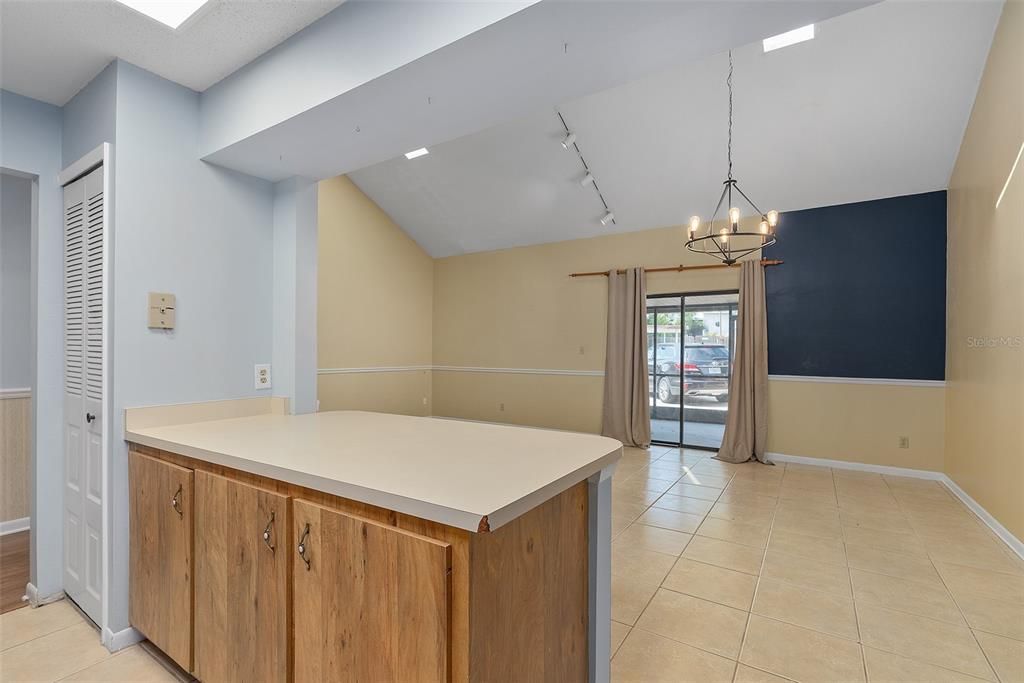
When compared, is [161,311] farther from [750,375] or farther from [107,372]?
[750,375]

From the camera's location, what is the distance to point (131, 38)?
1.79 metres

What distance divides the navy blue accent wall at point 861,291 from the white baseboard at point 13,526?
6702 millimetres

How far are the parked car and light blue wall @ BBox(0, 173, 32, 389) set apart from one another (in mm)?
5864

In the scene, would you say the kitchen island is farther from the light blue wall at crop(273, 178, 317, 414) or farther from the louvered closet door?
the light blue wall at crop(273, 178, 317, 414)

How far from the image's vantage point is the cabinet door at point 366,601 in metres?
0.98

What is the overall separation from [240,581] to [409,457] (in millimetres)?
685

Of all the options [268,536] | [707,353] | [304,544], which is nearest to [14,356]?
[268,536]

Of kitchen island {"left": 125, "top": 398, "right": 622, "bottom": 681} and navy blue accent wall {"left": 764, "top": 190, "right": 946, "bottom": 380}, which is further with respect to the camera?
navy blue accent wall {"left": 764, "top": 190, "right": 946, "bottom": 380}

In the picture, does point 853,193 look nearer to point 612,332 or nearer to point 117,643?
point 612,332

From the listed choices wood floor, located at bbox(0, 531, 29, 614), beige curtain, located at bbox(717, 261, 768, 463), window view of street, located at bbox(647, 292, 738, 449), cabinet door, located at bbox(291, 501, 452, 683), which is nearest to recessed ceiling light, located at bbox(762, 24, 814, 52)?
beige curtain, located at bbox(717, 261, 768, 463)

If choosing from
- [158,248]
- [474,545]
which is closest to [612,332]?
[158,248]

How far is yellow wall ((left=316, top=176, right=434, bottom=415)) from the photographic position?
19.8 ft

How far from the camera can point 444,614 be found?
0.96m

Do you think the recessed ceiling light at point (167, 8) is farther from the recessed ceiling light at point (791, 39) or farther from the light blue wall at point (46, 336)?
the recessed ceiling light at point (791, 39)
